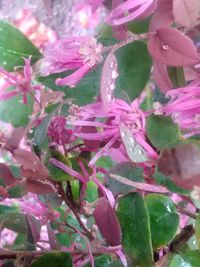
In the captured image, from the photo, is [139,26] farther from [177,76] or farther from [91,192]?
[91,192]

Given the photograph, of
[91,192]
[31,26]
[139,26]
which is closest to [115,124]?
[139,26]

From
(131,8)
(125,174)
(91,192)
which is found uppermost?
(131,8)

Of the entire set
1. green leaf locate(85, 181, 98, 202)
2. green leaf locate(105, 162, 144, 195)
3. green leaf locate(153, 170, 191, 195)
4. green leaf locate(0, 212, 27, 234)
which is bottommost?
green leaf locate(85, 181, 98, 202)

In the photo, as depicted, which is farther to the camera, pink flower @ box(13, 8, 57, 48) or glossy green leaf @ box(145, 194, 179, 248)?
pink flower @ box(13, 8, 57, 48)

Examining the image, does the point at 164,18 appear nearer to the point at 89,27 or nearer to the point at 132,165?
the point at 132,165

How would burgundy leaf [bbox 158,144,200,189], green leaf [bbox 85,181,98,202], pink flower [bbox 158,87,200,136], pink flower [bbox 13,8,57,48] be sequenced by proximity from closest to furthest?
1. burgundy leaf [bbox 158,144,200,189]
2. pink flower [bbox 158,87,200,136]
3. green leaf [bbox 85,181,98,202]
4. pink flower [bbox 13,8,57,48]

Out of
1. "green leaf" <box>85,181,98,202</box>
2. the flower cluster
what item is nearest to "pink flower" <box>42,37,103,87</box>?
the flower cluster

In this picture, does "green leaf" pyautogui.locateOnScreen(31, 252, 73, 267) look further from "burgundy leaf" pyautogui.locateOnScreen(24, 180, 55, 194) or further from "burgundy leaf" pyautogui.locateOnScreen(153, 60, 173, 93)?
"burgundy leaf" pyautogui.locateOnScreen(153, 60, 173, 93)

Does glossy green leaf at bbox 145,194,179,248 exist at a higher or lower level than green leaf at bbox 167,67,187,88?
lower
